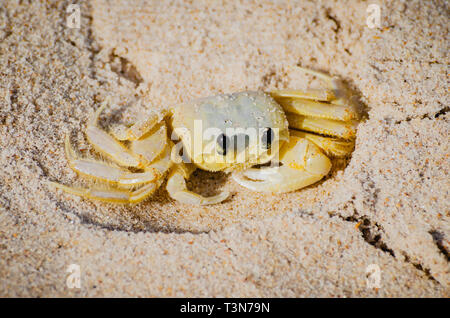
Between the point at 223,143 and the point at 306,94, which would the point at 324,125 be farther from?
the point at 223,143

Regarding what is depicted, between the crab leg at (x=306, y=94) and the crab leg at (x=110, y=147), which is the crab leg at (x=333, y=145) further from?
the crab leg at (x=110, y=147)

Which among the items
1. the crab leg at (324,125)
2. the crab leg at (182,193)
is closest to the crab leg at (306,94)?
the crab leg at (324,125)

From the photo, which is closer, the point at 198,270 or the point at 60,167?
the point at 198,270

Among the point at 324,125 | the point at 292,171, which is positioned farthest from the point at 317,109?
the point at 292,171

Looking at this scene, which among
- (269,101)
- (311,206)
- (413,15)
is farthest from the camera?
(413,15)

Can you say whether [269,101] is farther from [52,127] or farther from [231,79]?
[52,127]

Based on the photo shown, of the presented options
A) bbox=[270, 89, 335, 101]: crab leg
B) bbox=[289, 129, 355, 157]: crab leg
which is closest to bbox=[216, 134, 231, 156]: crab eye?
bbox=[270, 89, 335, 101]: crab leg

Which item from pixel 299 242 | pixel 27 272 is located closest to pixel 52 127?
pixel 27 272
